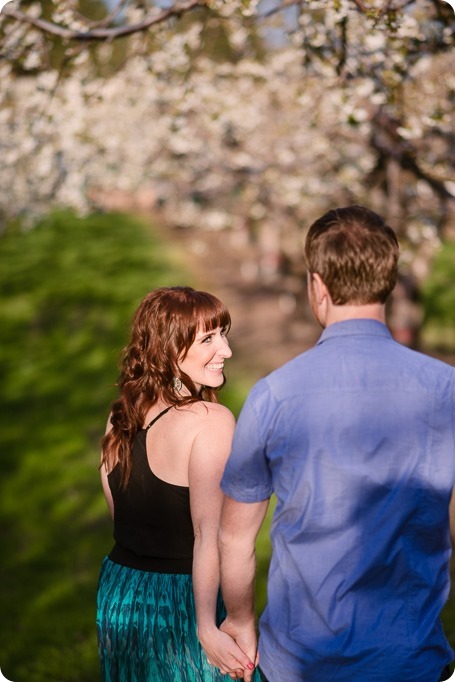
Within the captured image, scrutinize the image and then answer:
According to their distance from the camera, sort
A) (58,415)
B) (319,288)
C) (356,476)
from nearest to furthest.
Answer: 1. (356,476)
2. (319,288)
3. (58,415)

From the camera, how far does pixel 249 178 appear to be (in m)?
10.7

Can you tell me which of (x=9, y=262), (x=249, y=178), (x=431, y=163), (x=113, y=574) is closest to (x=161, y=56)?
(x=431, y=163)

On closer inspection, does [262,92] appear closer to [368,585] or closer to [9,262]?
[9,262]

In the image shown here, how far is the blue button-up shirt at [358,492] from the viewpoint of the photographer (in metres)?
2.04

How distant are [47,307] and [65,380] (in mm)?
3173

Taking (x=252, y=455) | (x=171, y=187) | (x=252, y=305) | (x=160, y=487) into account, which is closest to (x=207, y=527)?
(x=160, y=487)

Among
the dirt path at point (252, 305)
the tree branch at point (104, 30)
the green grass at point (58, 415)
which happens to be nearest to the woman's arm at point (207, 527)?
the green grass at point (58, 415)

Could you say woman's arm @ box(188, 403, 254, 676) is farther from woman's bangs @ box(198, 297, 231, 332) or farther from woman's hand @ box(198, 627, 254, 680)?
woman's bangs @ box(198, 297, 231, 332)

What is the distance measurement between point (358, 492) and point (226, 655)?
0.77 m

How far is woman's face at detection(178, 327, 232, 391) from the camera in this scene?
268 centimetres

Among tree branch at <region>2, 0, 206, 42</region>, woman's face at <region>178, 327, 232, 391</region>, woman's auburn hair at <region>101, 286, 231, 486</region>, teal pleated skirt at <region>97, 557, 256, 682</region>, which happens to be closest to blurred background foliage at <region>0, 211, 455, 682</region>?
woman's auburn hair at <region>101, 286, 231, 486</region>

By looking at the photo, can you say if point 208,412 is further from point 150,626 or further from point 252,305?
point 252,305

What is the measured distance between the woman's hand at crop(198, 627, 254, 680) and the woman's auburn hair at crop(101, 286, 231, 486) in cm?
58

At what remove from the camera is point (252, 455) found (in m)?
2.10
